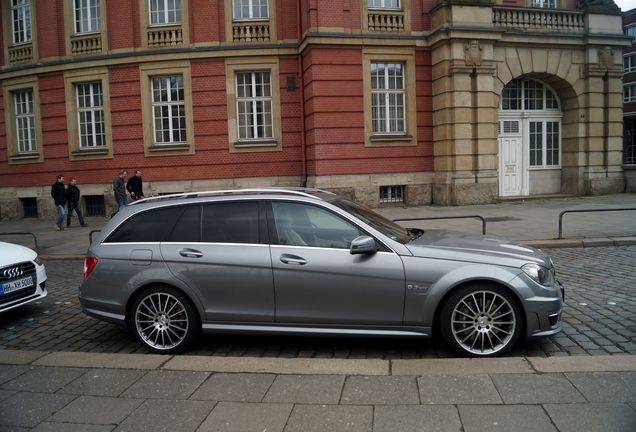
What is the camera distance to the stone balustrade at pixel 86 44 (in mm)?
21531

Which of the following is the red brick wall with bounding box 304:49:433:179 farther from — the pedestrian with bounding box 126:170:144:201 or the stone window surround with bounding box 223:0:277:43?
the pedestrian with bounding box 126:170:144:201

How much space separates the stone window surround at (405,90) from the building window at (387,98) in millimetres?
202

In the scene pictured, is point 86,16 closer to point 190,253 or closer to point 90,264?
point 90,264

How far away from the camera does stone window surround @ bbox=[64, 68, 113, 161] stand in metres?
21.5

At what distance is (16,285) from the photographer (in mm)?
6738

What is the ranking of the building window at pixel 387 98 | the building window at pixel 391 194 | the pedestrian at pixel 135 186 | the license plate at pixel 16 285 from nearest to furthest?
1. the license plate at pixel 16 285
2. the pedestrian at pixel 135 186
3. the building window at pixel 387 98
4. the building window at pixel 391 194

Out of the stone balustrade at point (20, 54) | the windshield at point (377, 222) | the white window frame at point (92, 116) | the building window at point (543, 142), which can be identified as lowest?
the windshield at point (377, 222)

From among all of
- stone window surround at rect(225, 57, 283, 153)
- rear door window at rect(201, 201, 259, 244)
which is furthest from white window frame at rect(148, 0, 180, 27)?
rear door window at rect(201, 201, 259, 244)

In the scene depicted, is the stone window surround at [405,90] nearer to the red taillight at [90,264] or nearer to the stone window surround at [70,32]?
the stone window surround at [70,32]

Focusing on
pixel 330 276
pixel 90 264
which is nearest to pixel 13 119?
pixel 90 264

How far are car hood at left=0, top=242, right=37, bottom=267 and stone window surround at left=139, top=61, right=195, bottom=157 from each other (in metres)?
14.1

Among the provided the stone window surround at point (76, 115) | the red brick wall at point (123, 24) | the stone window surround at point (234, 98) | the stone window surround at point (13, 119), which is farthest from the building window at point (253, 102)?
the stone window surround at point (13, 119)

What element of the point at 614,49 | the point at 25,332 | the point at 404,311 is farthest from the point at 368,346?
the point at 614,49

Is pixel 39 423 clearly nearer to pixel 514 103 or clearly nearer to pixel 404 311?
pixel 404 311
